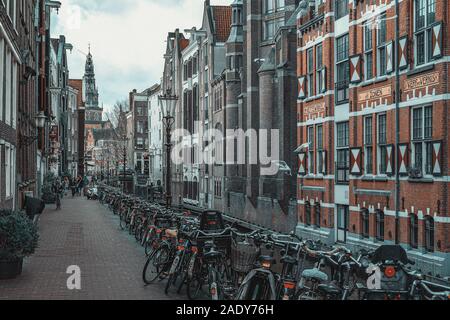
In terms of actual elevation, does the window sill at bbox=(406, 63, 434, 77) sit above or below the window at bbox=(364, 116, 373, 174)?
above

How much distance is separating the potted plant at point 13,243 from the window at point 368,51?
13.6 meters

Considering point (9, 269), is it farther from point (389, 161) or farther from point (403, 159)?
point (389, 161)

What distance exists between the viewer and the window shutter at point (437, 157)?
17359 mm

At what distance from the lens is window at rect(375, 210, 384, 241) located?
839 inches

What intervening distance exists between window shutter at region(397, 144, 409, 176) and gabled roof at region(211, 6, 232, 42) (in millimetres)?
34220

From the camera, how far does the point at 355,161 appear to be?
75.2ft

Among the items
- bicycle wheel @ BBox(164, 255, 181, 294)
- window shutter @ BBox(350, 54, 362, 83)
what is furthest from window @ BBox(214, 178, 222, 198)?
bicycle wheel @ BBox(164, 255, 181, 294)

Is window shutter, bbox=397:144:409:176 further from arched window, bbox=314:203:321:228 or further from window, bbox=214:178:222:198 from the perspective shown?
window, bbox=214:178:222:198

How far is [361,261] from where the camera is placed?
9859mm

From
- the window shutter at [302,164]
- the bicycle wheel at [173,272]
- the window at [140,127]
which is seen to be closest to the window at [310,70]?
the window shutter at [302,164]

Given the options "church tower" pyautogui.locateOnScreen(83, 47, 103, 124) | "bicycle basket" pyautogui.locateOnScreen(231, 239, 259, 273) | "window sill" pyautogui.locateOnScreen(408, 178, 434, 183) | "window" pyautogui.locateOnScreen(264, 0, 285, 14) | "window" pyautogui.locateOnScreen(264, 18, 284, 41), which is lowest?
"bicycle basket" pyautogui.locateOnScreen(231, 239, 259, 273)
